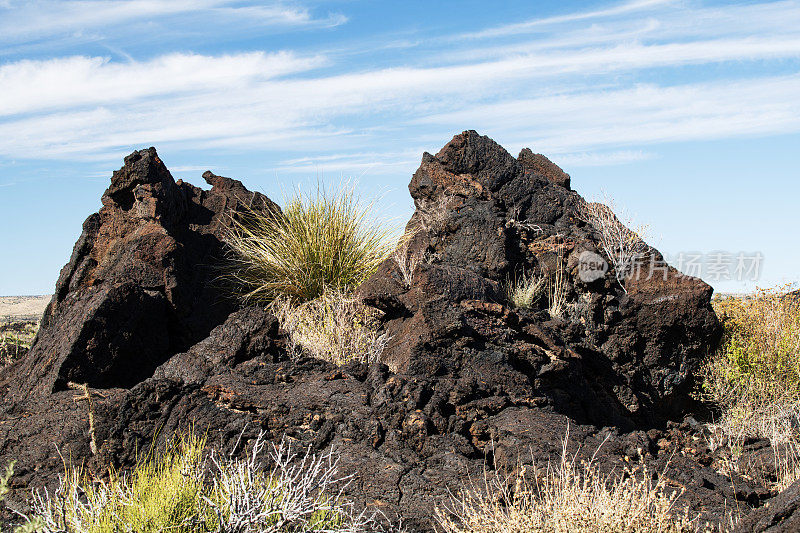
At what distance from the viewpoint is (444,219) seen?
948 centimetres

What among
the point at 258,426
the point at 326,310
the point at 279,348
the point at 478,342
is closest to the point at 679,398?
the point at 478,342

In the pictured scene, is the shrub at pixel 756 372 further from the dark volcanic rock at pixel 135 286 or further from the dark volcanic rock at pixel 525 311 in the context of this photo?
the dark volcanic rock at pixel 135 286

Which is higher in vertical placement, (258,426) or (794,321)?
(794,321)

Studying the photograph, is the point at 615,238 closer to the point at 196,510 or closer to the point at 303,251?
the point at 303,251

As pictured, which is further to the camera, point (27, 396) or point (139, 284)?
point (139, 284)

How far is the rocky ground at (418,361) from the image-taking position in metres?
4.98

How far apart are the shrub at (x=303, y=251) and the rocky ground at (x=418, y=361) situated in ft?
1.26

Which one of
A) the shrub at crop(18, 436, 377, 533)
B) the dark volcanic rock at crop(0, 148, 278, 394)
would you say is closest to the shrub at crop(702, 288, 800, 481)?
the shrub at crop(18, 436, 377, 533)

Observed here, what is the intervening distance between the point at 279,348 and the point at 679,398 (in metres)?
5.40

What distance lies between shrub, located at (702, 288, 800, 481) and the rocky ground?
1.02 feet

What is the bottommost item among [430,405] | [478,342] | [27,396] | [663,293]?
[27,396]

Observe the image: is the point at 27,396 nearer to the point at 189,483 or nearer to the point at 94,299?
the point at 94,299

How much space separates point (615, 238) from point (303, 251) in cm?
431

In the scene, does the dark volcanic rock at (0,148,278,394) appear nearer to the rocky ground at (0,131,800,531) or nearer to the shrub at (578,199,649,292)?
the rocky ground at (0,131,800,531)
